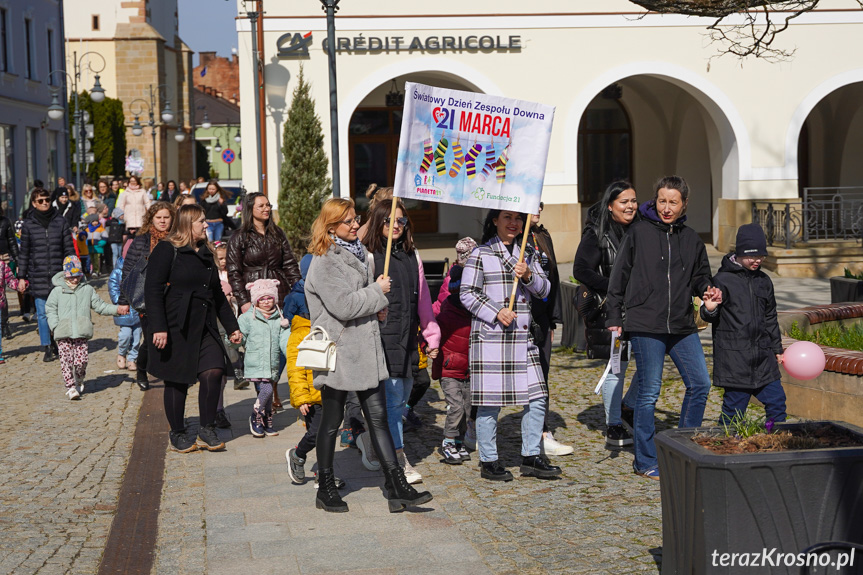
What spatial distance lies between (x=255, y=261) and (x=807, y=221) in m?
13.8

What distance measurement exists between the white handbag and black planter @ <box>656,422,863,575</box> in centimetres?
242

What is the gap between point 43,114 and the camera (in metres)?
36.7

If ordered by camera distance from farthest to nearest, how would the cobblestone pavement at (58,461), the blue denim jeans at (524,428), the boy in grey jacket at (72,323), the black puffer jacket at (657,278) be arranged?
1. the boy in grey jacket at (72,323)
2. the blue denim jeans at (524,428)
3. the black puffer jacket at (657,278)
4. the cobblestone pavement at (58,461)

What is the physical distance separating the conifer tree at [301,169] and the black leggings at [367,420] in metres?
15.1

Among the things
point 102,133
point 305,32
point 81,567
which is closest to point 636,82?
point 305,32

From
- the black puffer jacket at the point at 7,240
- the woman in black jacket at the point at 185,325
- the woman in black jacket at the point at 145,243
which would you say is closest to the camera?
the woman in black jacket at the point at 185,325

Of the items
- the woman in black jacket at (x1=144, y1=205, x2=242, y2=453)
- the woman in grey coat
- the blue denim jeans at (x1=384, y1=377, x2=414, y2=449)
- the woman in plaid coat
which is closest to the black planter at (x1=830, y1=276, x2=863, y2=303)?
the woman in plaid coat

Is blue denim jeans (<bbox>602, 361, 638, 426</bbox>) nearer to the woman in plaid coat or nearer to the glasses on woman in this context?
the woman in plaid coat

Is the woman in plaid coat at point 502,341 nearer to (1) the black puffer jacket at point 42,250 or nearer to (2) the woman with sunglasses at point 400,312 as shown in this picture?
(2) the woman with sunglasses at point 400,312

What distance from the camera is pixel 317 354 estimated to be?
6.02 meters

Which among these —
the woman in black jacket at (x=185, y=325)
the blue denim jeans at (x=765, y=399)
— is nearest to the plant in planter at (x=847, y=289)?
the blue denim jeans at (x=765, y=399)

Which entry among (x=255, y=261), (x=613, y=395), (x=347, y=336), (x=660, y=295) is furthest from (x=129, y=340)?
(x=660, y=295)

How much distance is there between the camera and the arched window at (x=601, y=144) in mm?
27031

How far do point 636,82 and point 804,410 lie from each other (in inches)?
730
